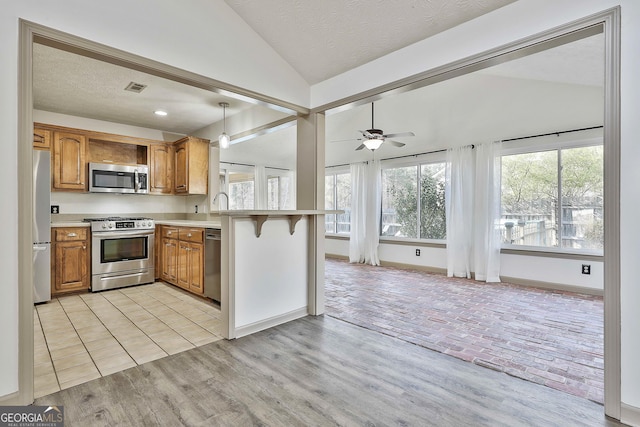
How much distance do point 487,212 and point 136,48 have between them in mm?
5221

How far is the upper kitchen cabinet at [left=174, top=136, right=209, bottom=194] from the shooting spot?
5.38m

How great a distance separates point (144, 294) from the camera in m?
4.48

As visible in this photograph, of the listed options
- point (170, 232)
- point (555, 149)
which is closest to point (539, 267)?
point (555, 149)

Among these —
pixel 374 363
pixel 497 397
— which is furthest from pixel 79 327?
pixel 497 397

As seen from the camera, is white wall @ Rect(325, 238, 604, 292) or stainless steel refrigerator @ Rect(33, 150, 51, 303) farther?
white wall @ Rect(325, 238, 604, 292)

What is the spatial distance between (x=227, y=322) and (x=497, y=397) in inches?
84.8

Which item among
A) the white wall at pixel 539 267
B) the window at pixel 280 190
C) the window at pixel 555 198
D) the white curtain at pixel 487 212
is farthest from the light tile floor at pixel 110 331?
the window at pixel 555 198

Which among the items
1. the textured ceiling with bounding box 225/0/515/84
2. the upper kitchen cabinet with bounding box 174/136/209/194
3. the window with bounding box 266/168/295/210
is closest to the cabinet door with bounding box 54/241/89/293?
the upper kitchen cabinet with bounding box 174/136/209/194

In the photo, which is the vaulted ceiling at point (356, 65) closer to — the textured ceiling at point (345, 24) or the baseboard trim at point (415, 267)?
the textured ceiling at point (345, 24)

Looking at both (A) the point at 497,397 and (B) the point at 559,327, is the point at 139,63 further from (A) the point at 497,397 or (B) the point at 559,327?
(B) the point at 559,327

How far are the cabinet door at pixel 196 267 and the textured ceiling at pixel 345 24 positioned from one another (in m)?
2.54

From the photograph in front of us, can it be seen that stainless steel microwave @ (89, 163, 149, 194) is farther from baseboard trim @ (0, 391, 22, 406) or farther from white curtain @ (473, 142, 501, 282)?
white curtain @ (473, 142, 501, 282)

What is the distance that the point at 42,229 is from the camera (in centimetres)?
398
